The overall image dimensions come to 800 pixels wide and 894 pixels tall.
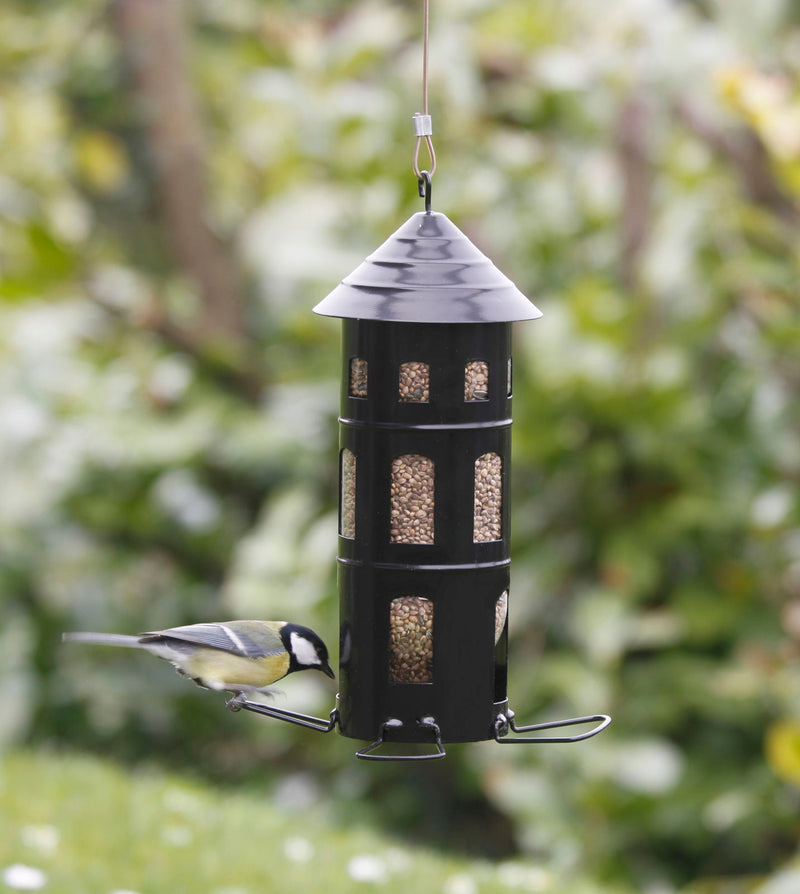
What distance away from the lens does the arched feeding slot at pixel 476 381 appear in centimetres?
217

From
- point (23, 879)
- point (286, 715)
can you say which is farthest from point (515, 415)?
point (286, 715)

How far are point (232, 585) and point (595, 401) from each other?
1624mm

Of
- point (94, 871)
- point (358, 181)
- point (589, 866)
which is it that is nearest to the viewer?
point (94, 871)

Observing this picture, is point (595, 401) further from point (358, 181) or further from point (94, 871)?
point (94, 871)

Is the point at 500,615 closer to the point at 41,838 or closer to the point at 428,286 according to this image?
the point at 428,286

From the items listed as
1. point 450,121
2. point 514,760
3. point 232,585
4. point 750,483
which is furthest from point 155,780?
point 450,121

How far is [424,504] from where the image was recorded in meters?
2.17

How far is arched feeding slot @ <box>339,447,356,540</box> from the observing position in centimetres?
223

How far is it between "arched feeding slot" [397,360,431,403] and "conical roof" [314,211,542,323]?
5.5 inches

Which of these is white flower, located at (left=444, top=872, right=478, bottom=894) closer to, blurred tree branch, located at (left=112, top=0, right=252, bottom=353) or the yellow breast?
the yellow breast

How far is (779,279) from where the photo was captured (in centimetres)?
495

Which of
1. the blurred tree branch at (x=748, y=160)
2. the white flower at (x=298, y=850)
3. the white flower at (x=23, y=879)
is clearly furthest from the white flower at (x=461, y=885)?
the blurred tree branch at (x=748, y=160)

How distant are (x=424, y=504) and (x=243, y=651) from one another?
15.6 inches

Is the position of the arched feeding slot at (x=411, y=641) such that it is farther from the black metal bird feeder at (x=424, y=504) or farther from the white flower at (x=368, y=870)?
the white flower at (x=368, y=870)
